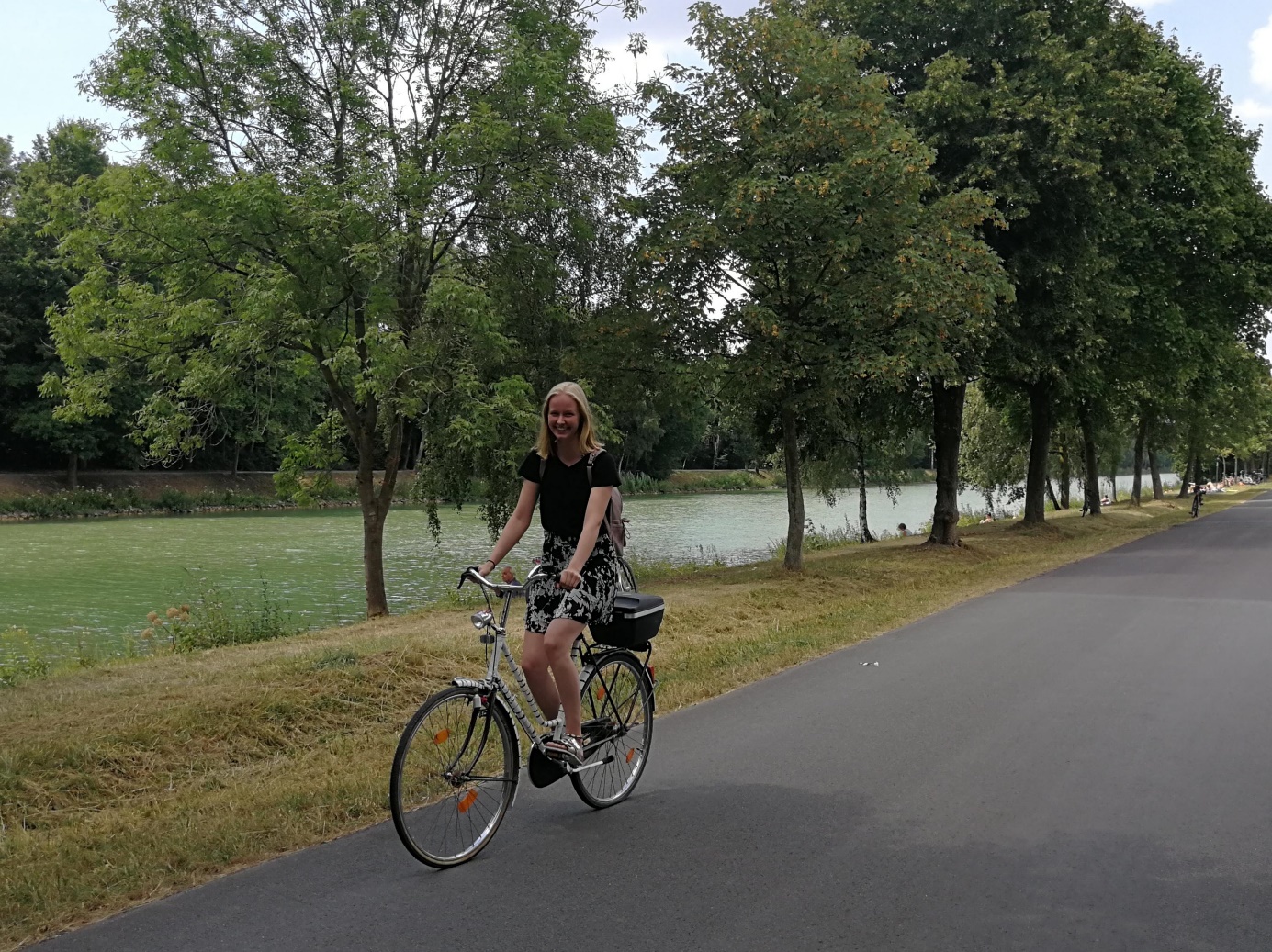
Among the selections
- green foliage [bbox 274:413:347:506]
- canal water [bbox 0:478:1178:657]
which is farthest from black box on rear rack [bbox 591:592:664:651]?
green foliage [bbox 274:413:347:506]

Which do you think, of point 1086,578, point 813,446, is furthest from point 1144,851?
point 813,446

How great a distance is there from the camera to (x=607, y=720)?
5340mm

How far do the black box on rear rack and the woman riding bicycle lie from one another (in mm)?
132

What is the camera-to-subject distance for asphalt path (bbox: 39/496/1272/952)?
380 centimetres

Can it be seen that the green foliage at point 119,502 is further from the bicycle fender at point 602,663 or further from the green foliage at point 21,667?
the bicycle fender at point 602,663

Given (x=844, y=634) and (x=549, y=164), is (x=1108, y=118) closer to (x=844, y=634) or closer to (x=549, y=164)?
(x=549, y=164)

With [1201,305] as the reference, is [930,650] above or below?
below

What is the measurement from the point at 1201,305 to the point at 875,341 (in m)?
13.5

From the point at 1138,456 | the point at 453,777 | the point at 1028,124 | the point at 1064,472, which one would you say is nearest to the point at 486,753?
the point at 453,777

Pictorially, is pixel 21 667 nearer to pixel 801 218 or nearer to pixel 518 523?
pixel 518 523

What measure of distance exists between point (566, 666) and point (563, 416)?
1.11 metres

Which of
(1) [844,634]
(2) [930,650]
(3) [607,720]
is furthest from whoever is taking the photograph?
(1) [844,634]

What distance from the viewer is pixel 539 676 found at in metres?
4.88

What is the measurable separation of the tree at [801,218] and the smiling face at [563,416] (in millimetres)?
10467
